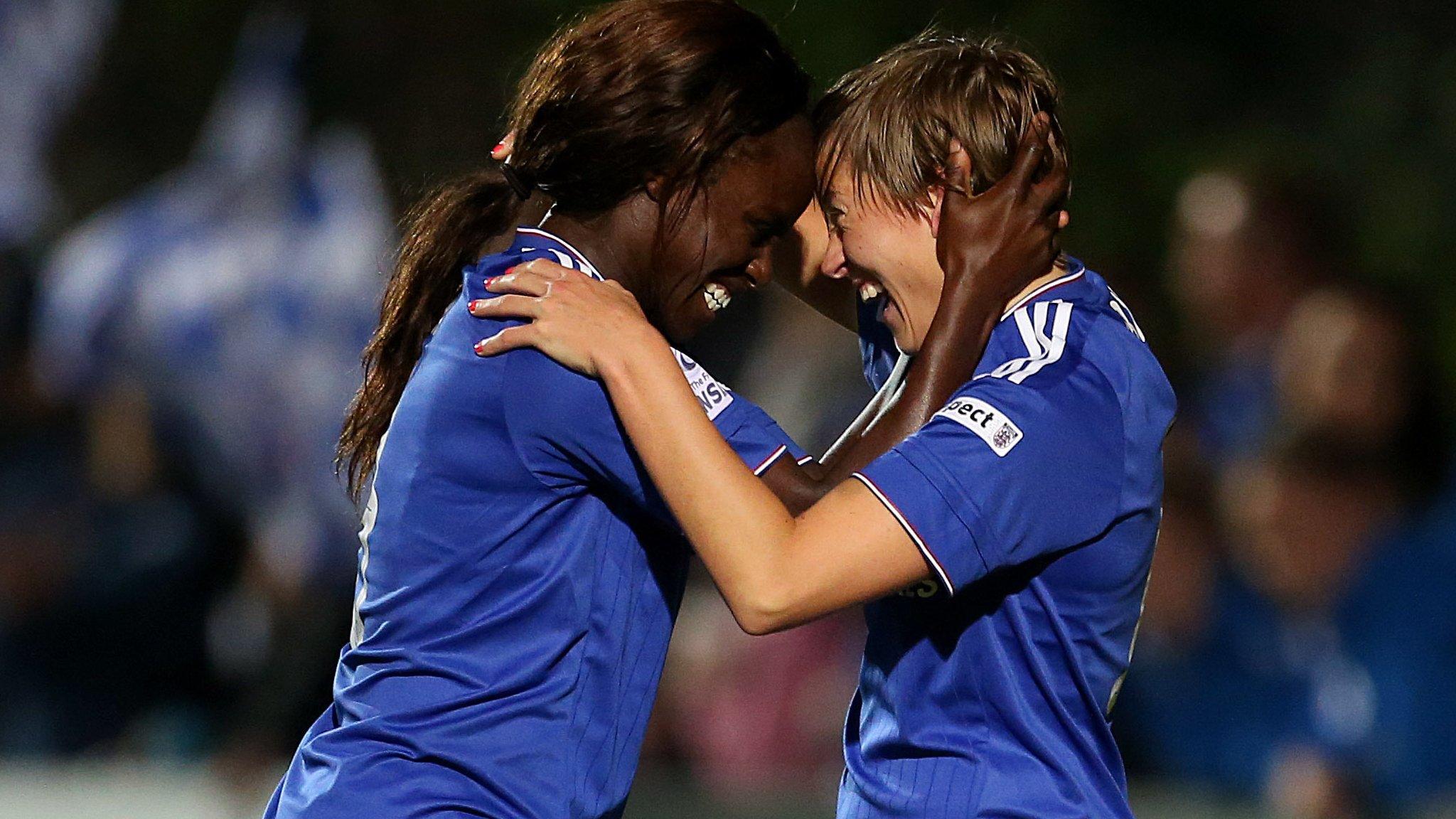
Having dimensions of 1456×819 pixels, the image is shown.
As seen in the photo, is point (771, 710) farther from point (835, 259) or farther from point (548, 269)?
point (548, 269)

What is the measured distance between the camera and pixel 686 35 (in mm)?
1980

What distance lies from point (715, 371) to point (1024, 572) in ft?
15.3

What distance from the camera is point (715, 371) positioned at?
6609 mm

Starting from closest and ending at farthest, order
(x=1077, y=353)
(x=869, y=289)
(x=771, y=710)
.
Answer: (x=1077, y=353) → (x=869, y=289) → (x=771, y=710)

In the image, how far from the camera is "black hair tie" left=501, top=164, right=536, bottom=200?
210cm

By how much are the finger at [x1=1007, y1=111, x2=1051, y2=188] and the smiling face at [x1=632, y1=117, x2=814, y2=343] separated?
0.24 m

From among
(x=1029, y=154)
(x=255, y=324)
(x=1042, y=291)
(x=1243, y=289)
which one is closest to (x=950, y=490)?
(x=1042, y=291)

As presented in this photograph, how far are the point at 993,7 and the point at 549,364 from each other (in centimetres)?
486

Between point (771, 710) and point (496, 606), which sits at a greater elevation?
point (496, 606)

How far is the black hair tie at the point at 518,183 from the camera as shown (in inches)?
82.6

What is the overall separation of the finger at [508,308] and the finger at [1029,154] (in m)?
0.58

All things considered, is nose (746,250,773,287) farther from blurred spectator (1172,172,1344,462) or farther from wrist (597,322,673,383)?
blurred spectator (1172,172,1344,462)

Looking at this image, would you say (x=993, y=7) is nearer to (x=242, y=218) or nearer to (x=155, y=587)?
(x=242, y=218)

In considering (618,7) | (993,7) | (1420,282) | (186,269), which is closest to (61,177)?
(186,269)
